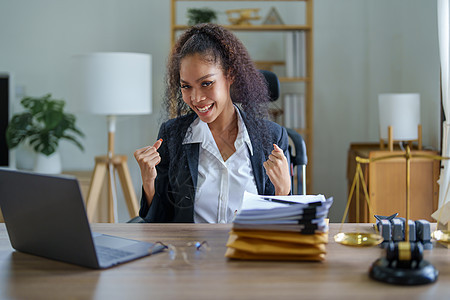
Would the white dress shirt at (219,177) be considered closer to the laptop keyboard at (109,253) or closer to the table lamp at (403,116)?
the laptop keyboard at (109,253)

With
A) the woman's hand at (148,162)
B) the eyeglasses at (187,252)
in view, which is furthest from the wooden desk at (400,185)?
Answer: the eyeglasses at (187,252)

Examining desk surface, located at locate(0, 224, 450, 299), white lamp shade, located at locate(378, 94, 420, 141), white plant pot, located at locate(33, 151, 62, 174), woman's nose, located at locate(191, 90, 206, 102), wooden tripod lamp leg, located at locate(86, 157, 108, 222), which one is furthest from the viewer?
white plant pot, located at locate(33, 151, 62, 174)

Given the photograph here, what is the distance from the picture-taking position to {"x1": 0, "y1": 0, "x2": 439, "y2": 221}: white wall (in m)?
3.97

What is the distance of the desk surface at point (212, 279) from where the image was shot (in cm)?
103

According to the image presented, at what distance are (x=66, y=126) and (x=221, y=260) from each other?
274 cm

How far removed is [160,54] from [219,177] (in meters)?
2.20

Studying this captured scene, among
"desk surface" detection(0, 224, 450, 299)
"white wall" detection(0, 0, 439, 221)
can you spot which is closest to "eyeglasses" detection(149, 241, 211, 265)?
"desk surface" detection(0, 224, 450, 299)

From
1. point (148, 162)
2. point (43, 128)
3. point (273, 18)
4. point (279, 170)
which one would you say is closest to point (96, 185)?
point (43, 128)

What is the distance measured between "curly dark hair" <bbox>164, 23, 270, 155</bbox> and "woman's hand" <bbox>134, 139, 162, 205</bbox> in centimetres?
29

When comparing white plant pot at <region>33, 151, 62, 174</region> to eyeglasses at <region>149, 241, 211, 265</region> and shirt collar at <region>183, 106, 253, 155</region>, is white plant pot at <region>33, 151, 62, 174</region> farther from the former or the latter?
eyeglasses at <region>149, 241, 211, 265</region>

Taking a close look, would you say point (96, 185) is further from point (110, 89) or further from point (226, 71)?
point (226, 71)

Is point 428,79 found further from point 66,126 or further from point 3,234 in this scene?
point 3,234

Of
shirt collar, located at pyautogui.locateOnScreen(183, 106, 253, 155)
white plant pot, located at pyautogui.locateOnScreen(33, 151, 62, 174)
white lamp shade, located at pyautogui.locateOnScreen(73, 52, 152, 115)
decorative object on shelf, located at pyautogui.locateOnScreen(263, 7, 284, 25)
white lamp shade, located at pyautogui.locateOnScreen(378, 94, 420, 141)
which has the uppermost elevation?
decorative object on shelf, located at pyautogui.locateOnScreen(263, 7, 284, 25)

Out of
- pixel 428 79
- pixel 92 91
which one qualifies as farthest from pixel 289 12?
pixel 92 91
